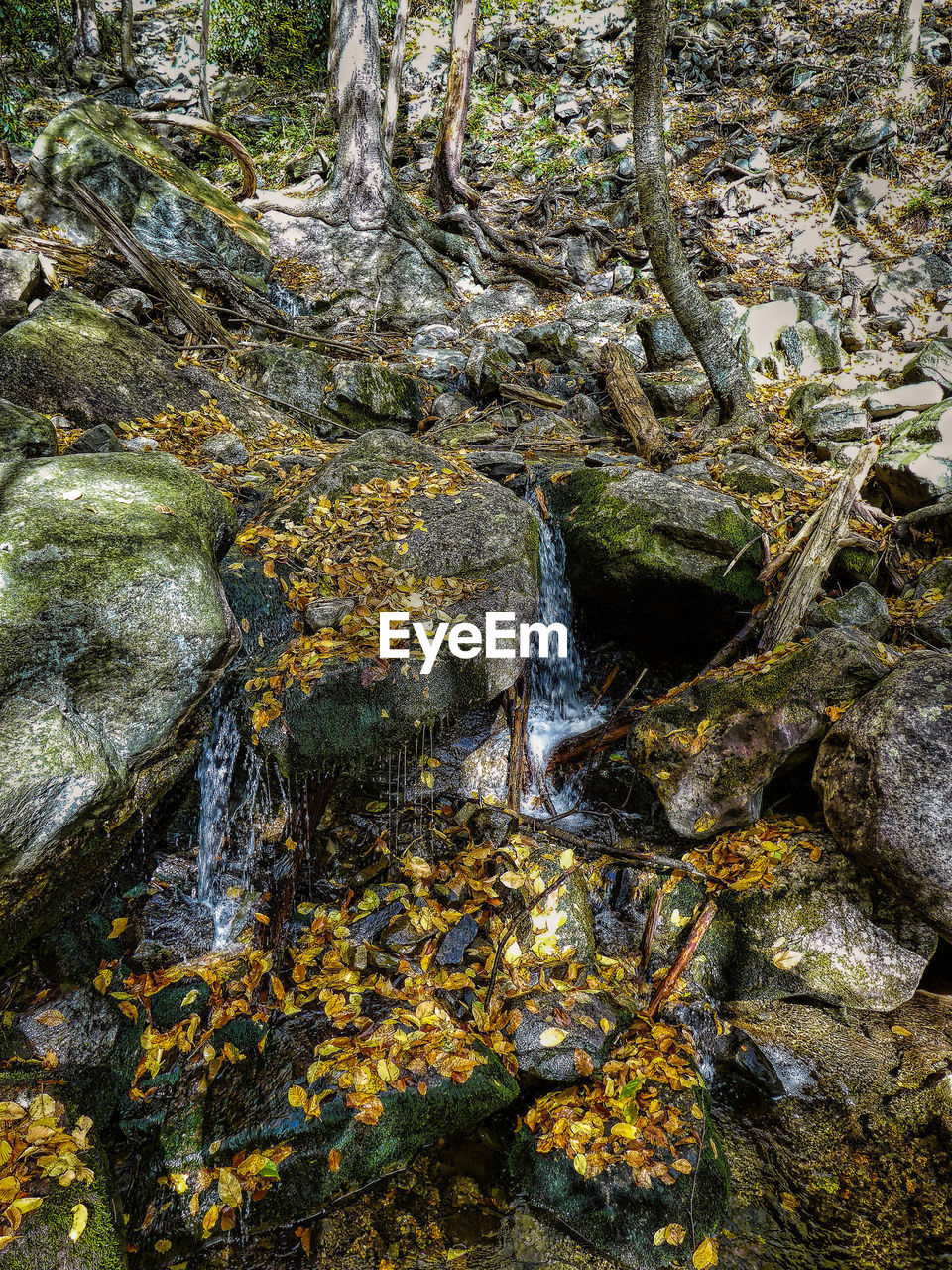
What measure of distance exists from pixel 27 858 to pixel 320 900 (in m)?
2.14

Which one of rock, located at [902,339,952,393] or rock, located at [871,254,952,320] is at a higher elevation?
rock, located at [871,254,952,320]

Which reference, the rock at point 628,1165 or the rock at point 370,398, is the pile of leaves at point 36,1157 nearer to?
the rock at point 628,1165

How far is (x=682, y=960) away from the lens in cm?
395

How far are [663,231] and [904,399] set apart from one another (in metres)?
4.22

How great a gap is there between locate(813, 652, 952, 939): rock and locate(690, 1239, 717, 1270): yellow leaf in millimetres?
2182

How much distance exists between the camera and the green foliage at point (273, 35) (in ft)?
65.4

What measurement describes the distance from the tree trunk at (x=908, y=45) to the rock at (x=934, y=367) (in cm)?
1427

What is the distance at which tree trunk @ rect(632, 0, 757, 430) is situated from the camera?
7191mm

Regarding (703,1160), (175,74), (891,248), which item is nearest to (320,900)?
(703,1160)

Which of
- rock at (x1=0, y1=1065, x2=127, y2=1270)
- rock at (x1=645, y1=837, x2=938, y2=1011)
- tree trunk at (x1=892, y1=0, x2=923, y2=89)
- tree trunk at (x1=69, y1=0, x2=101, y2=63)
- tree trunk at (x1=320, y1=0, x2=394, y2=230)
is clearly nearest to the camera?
rock at (x1=0, y1=1065, x2=127, y2=1270)

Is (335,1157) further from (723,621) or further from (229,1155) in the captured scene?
(723,621)

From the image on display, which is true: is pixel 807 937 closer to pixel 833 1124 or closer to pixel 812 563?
pixel 833 1124

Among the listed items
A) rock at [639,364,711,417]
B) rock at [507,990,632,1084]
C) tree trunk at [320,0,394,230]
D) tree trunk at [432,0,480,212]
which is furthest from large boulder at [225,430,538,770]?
tree trunk at [432,0,480,212]

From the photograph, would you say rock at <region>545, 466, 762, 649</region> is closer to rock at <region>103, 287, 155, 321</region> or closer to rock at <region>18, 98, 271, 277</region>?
rock at <region>103, 287, 155, 321</region>
